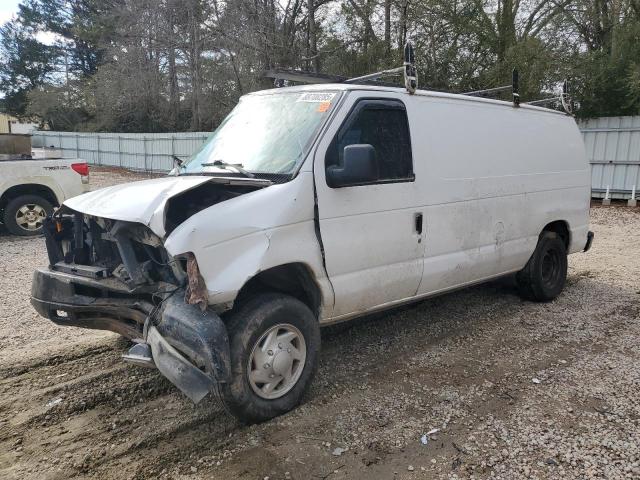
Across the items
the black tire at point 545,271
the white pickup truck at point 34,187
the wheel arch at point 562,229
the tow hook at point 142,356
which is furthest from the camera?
the white pickup truck at point 34,187

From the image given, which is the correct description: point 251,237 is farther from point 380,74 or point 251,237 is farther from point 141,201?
point 380,74

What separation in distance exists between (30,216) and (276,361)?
27.7 feet

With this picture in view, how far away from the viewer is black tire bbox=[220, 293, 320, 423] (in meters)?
3.21

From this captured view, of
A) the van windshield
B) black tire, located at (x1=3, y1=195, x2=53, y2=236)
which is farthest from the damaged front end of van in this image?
black tire, located at (x1=3, y1=195, x2=53, y2=236)

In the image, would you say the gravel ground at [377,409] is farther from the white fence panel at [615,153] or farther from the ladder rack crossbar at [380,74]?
the white fence panel at [615,153]

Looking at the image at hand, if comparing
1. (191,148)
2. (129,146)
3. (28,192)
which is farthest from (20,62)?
(28,192)

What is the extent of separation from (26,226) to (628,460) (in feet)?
33.8

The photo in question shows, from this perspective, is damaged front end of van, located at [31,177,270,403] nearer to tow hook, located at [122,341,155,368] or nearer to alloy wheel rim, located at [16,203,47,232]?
tow hook, located at [122,341,155,368]

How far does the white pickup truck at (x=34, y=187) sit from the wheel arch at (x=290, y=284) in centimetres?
755

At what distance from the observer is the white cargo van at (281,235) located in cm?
315


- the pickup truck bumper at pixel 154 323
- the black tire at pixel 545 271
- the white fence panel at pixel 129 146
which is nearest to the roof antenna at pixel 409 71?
the pickup truck bumper at pixel 154 323

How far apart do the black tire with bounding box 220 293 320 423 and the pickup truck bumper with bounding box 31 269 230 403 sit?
0.41 ft

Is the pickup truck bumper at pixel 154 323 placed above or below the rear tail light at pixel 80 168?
below

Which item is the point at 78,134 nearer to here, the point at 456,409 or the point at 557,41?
the point at 557,41
